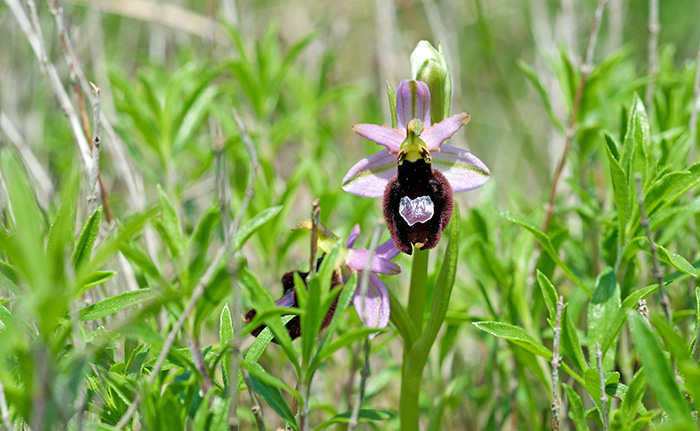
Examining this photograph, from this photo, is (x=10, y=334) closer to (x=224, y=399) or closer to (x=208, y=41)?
(x=224, y=399)

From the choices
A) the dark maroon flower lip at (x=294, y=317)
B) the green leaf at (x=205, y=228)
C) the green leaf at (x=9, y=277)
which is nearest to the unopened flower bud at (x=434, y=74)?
the dark maroon flower lip at (x=294, y=317)

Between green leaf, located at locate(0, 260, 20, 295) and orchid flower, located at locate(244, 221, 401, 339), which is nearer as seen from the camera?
green leaf, located at locate(0, 260, 20, 295)

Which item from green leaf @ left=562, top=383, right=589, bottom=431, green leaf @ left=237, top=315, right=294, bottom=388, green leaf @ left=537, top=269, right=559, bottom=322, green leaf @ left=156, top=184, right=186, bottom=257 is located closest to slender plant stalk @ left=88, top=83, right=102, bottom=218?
green leaf @ left=156, top=184, right=186, bottom=257

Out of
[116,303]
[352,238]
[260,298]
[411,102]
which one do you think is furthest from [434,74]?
[116,303]

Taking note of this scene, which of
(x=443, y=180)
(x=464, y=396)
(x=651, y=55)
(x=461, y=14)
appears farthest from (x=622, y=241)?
(x=461, y=14)

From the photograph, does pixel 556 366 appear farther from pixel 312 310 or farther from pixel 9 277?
pixel 9 277

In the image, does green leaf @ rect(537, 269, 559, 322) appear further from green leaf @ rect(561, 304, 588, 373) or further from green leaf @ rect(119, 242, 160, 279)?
green leaf @ rect(119, 242, 160, 279)
